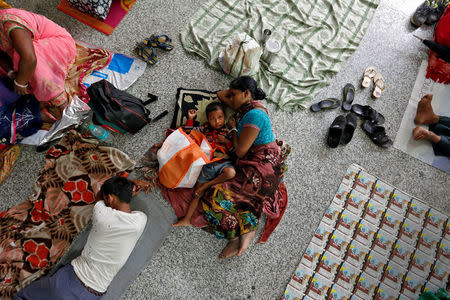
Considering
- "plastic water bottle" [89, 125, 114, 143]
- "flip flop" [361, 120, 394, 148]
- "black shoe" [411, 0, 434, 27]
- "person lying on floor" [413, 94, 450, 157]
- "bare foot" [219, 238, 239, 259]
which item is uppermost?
"black shoe" [411, 0, 434, 27]

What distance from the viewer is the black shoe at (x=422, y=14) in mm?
2461

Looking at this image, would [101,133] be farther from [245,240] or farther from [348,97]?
[348,97]

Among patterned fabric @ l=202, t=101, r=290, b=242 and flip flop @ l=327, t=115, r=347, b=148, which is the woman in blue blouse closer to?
patterned fabric @ l=202, t=101, r=290, b=242

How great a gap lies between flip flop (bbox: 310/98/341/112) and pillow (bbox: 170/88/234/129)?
2.16 ft

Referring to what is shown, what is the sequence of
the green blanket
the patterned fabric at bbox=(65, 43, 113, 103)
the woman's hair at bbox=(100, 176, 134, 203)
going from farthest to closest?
1. the green blanket
2. the patterned fabric at bbox=(65, 43, 113, 103)
3. the woman's hair at bbox=(100, 176, 134, 203)

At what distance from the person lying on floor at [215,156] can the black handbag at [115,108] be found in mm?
361

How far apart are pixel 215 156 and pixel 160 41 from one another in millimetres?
1087

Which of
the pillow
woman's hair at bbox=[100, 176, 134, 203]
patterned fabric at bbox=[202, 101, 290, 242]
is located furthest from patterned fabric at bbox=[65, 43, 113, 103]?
patterned fabric at bbox=[202, 101, 290, 242]

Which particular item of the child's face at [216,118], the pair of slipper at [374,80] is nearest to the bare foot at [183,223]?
the child's face at [216,118]

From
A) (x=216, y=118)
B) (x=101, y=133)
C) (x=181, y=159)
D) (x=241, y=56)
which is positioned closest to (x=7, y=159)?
(x=101, y=133)

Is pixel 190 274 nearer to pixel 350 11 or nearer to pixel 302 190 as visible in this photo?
pixel 302 190

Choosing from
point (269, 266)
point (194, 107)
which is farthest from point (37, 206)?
point (269, 266)

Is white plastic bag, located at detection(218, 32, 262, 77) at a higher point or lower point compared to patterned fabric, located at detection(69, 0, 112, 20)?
higher

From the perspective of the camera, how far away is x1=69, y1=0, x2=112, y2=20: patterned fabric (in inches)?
87.4
